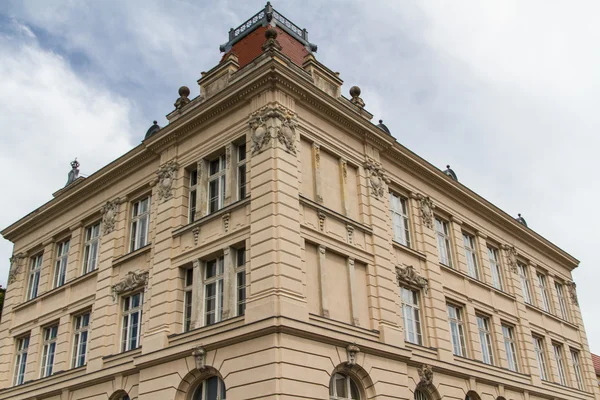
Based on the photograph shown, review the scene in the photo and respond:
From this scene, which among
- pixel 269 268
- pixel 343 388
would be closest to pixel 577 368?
pixel 343 388

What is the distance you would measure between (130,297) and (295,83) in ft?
30.3

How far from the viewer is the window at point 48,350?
23719 mm

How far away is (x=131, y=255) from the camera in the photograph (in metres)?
21.5

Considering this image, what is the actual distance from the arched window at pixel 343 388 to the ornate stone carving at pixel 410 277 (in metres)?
4.66

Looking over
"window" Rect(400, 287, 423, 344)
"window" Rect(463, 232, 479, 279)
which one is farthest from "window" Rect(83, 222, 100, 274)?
"window" Rect(463, 232, 479, 279)

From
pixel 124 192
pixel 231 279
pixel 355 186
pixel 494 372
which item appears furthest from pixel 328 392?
pixel 124 192

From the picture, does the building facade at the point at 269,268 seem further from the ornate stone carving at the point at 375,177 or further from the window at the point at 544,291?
the window at the point at 544,291

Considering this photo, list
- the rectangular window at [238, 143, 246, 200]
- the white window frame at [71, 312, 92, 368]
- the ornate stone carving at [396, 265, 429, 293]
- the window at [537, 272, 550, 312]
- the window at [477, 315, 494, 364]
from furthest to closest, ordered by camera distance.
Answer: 1. the window at [537, 272, 550, 312]
2. the window at [477, 315, 494, 364]
3. the white window frame at [71, 312, 92, 368]
4. the ornate stone carving at [396, 265, 429, 293]
5. the rectangular window at [238, 143, 246, 200]

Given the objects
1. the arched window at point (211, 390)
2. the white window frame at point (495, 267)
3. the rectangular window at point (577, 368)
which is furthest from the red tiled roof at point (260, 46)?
the rectangular window at point (577, 368)

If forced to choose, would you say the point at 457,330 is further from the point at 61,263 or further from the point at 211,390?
the point at 61,263

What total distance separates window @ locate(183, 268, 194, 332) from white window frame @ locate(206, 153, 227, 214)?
6.71 feet

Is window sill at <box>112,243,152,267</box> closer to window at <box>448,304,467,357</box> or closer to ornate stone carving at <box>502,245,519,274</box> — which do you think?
window at <box>448,304,467,357</box>

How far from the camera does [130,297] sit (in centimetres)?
2138

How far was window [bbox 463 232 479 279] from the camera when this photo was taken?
26.0m
